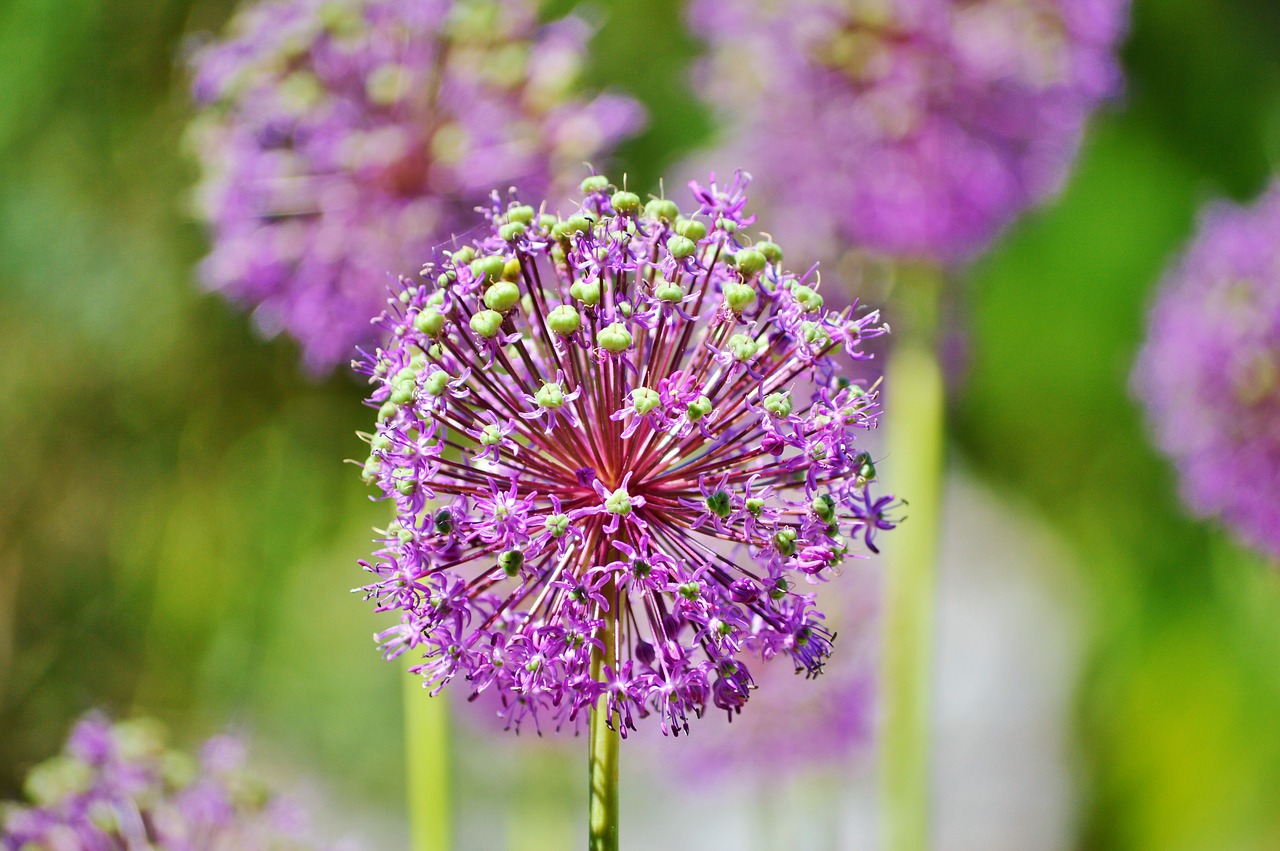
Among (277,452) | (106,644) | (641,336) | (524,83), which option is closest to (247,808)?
(641,336)

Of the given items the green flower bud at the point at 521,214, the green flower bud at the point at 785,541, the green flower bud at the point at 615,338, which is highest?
the green flower bud at the point at 521,214

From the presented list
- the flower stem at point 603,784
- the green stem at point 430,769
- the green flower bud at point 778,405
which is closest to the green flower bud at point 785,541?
the green flower bud at point 778,405

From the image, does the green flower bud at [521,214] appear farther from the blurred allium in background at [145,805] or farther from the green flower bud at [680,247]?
the blurred allium in background at [145,805]

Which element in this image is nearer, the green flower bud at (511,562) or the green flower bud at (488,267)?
the green flower bud at (511,562)

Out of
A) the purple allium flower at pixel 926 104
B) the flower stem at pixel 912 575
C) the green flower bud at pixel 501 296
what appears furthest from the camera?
the purple allium flower at pixel 926 104

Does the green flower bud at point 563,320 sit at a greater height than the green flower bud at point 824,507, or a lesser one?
greater

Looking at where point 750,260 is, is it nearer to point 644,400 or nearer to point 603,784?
point 644,400

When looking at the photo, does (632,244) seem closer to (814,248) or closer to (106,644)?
(814,248)

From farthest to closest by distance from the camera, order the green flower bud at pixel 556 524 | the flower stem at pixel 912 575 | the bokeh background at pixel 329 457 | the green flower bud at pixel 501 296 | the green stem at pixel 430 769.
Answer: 1. the bokeh background at pixel 329 457
2. the flower stem at pixel 912 575
3. the green stem at pixel 430 769
4. the green flower bud at pixel 501 296
5. the green flower bud at pixel 556 524
